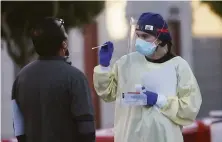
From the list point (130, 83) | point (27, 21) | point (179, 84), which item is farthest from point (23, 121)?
point (27, 21)

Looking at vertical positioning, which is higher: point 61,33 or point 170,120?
point 61,33

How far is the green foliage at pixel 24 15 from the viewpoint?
7906 millimetres

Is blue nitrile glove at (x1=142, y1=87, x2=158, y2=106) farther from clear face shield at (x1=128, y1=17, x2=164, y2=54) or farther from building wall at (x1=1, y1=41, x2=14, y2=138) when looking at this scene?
building wall at (x1=1, y1=41, x2=14, y2=138)

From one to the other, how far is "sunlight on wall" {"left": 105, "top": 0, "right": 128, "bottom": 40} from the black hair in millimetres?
5251

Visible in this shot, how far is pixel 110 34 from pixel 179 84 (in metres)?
5.89

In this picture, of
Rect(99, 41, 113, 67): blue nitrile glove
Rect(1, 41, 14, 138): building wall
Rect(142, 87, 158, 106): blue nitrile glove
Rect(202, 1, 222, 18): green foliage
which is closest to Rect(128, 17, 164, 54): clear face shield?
Rect(99, 41, 113, 67): blue nitrile glove

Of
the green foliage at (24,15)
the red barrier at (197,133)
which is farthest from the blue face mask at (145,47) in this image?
the green foliage at (24,15)

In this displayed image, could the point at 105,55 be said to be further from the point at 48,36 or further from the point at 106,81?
the point at 48,36

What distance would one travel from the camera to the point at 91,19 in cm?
859

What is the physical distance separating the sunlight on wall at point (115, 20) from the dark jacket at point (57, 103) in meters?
5.32

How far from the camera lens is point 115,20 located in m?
9.00

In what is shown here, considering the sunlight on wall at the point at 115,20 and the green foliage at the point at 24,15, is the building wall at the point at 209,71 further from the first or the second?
the green foliage at the point at 24,15

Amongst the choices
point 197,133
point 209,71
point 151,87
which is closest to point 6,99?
point 209,71

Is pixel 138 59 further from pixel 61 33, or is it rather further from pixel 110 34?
pixel 110 34
